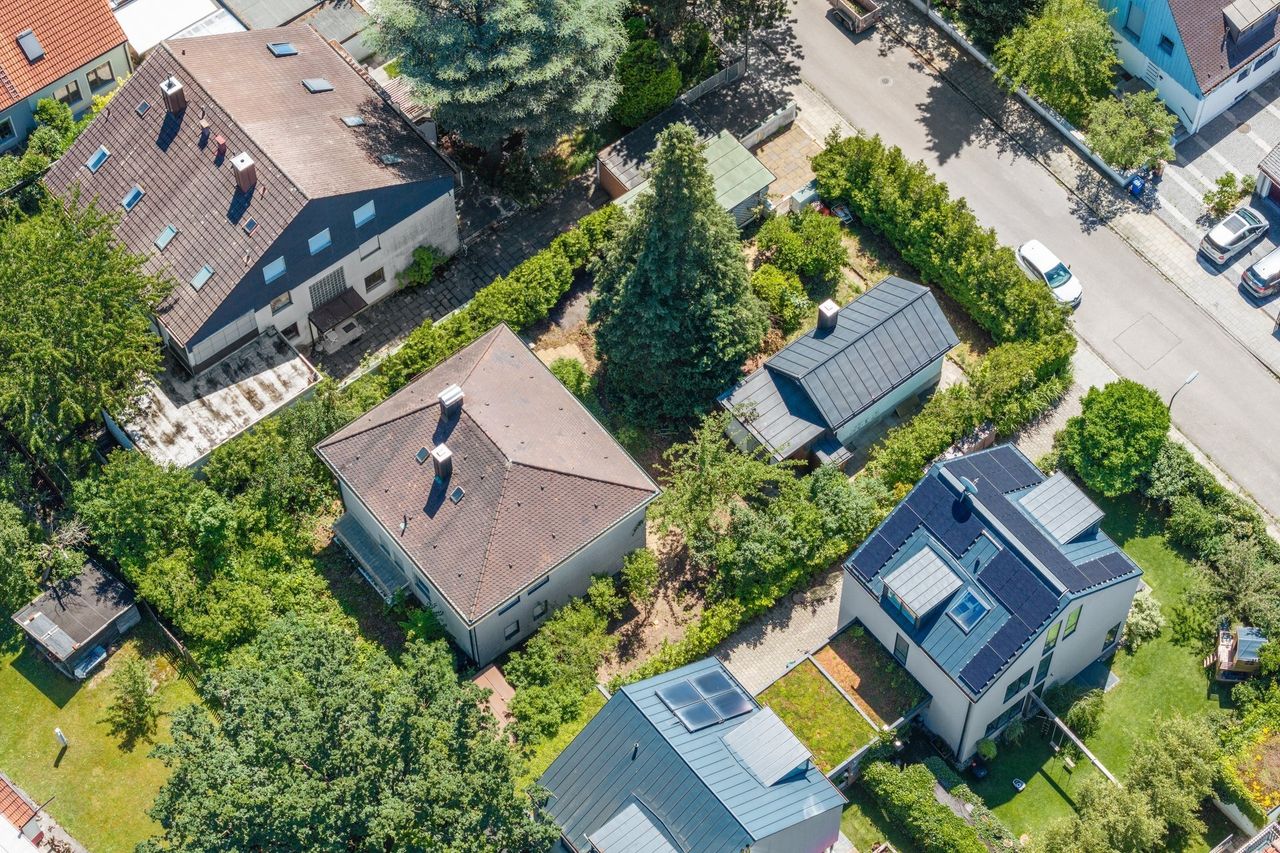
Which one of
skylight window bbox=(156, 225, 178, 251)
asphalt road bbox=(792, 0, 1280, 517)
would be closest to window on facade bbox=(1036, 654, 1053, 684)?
asphalt road bbox=(792, 0, 1280, 517)

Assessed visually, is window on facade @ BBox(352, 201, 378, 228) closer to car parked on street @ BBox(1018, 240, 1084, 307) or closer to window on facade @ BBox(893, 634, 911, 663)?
window on facade @ BBox(893, 634, 911, 663)

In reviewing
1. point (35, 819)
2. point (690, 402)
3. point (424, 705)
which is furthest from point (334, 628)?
point (690, 402)

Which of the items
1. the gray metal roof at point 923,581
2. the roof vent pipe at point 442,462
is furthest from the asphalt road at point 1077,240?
the roof vent pipe at point 442,462

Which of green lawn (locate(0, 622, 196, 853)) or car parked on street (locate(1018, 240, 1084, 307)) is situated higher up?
car parked on street (locate(1018, 240, 1084, 307))

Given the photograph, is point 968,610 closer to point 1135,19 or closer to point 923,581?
point 923,581

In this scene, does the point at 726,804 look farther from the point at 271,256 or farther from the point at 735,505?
the point at 271,256

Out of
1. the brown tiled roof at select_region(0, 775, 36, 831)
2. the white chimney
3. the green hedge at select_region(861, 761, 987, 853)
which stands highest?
the green hedge at select_region(861, 761, 987, 853)

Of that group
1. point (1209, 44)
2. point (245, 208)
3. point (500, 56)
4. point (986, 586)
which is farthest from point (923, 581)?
point (1209, 44)
